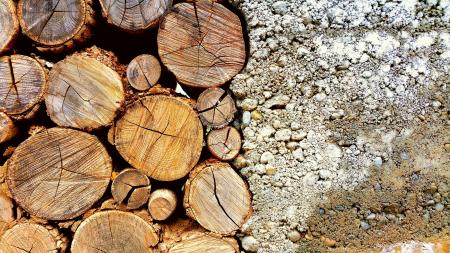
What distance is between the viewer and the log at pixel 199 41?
7.63 feet

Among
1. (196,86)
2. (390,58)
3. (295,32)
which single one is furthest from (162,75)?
(390,58)

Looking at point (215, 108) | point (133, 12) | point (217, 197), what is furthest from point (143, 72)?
point (217, 197)

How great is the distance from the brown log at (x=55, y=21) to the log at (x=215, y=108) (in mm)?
673

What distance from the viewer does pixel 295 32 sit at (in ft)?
7.84

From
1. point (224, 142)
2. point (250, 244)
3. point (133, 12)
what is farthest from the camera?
point (250, 244)

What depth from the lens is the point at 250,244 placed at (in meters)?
2.52

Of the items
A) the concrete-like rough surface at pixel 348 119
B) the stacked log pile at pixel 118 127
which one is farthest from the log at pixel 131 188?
the concrete-like rough surface at pixel 348 119

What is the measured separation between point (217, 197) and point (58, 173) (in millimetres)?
804

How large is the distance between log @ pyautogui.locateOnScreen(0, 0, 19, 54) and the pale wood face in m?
0.06

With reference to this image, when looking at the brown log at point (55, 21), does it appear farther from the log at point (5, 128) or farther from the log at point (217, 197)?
the log at point (217, 197)

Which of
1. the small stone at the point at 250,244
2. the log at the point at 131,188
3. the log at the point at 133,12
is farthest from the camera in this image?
the small stone at the point at 250,244

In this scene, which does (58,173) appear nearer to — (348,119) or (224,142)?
(224,142)

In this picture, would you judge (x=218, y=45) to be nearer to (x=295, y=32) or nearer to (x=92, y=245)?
(x=295, y=32)

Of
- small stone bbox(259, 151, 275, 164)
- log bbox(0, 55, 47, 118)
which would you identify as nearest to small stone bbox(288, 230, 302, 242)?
small stone bbox(259, 151, 275, 164)
